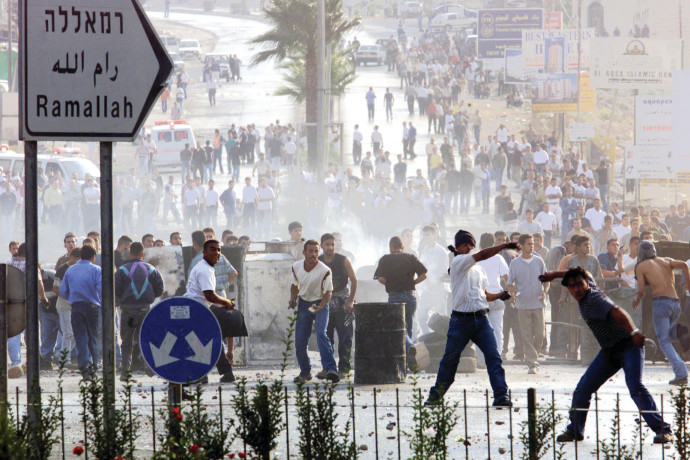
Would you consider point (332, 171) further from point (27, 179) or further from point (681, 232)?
point (27, 179)

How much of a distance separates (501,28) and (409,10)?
27.0 metres

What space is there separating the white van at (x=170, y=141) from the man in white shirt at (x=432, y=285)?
2467cm

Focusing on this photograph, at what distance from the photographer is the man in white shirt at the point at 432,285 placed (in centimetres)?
1511

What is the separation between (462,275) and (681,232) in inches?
640

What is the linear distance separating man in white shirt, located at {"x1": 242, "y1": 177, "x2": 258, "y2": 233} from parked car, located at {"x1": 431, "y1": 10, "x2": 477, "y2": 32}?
5185 cm

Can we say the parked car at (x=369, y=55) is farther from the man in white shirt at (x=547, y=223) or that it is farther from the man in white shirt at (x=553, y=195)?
the man in white shirt at (x=547, y=223)

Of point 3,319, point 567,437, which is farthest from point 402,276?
point 3,319

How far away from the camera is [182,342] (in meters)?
5.96

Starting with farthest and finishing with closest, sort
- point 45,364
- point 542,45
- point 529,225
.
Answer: point 542,45 < point 529,225 < point 45,364

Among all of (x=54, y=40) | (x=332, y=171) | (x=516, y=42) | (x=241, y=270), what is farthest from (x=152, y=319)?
(x=516, y=42)

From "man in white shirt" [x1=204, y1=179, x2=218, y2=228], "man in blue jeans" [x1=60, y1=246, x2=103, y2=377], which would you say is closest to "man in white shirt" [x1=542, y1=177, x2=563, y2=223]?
"man in white shirt" [x1=204, y1=179, x2=218, y2=228]

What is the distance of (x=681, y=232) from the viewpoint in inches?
939

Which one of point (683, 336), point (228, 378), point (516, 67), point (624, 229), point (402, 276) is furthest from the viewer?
point (516, 67)

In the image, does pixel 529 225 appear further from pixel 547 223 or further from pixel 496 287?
pixel 496 287
